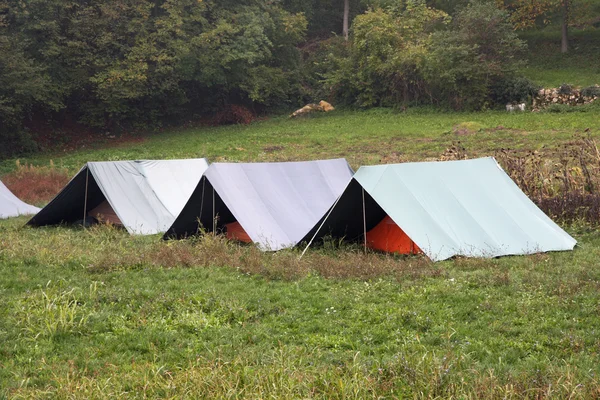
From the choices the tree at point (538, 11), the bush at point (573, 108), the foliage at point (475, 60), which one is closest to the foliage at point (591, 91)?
the bush at point (573, 108)

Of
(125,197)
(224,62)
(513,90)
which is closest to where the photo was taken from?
(125,197)

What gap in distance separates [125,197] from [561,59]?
2452 centimetres

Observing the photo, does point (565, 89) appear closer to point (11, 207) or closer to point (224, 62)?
point (224, 62)

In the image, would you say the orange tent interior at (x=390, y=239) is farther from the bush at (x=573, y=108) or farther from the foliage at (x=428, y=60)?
the foliage at (x=428, y=60)

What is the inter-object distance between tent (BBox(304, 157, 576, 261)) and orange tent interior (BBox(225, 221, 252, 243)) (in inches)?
62.0

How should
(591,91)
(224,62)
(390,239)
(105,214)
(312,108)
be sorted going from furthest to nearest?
(312,108) → (224,62) → (591,91) → (105,214) → (390,239)

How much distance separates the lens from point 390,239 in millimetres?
10023

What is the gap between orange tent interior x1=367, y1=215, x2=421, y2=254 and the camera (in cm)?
971

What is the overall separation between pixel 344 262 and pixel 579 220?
489 centimetres

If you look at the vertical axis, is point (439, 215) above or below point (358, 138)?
above

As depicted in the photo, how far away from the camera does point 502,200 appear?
34.8ft

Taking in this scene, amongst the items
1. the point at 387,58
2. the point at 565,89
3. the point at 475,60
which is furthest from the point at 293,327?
the point at 387,58

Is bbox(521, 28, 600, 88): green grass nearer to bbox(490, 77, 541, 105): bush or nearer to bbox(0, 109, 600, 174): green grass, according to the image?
bbox(490, 77, 541, 105): bush

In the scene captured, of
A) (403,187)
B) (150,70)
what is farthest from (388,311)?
(150,70)
